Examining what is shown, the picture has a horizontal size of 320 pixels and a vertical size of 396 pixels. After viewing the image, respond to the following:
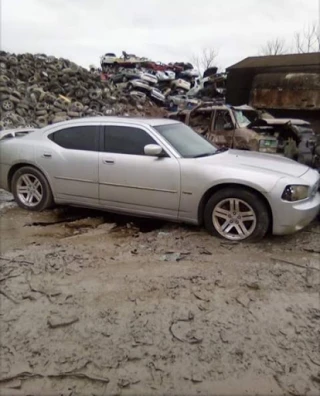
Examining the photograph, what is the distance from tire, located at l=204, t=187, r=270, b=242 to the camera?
4.02 meters

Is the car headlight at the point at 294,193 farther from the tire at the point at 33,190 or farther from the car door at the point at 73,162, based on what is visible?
the tire at the point at 33,190

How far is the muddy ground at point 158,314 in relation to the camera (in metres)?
2.18

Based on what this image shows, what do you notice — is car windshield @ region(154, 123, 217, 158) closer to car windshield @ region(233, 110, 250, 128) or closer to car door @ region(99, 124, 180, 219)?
car door @ region(99, 124, 180, 219)

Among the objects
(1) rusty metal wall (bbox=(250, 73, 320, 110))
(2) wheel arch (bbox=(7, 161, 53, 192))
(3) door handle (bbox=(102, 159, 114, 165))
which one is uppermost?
(1) rusty metal wall (bbox=(250, 73, 320, 110))

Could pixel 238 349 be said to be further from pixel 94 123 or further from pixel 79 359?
pixel 94 123

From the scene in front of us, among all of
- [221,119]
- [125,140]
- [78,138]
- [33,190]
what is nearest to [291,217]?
[125,140]

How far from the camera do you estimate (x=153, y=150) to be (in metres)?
4.36

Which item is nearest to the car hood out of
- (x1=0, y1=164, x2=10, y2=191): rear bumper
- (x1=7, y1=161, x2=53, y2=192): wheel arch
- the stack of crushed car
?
(x1=7, y1=161, x2=53, y2=192): wheel arch

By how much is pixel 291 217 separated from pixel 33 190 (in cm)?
356

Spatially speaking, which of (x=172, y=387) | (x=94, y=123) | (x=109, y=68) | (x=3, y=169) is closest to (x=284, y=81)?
(x=94, y=123)

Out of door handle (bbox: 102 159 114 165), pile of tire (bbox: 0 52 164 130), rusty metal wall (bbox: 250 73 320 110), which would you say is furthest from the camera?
pile of tire (bbox: 0 52 164 130)

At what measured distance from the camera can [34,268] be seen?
140 inches

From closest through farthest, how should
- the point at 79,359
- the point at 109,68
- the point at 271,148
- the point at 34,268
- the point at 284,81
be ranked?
the point at 79,359 < the point at 34,268 < the point at 271,148 < the point at 284,81 < the point at 109,68

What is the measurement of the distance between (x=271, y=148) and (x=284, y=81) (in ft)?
11.6
